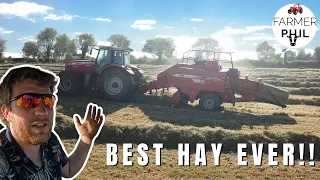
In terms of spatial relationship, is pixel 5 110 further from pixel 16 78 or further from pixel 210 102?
pixel 210 102

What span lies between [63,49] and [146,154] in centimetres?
6317

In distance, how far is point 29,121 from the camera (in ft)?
8.79

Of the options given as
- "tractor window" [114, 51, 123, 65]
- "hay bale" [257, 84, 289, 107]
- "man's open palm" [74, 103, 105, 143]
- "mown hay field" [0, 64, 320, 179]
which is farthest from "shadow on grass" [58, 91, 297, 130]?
"man's open palm" [74, 103, 105, 143]

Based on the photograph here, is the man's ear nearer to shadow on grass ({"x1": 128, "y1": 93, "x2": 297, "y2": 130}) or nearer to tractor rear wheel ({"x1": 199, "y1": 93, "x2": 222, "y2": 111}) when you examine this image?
shadow on grass ({"x1": 128, "y1": 93, "x2": 297, "y2": 130})

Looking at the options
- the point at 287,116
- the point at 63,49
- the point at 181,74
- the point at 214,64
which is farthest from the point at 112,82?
the point at 63,49

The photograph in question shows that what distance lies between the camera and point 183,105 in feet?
57.0

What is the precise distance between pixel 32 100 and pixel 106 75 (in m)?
14.0

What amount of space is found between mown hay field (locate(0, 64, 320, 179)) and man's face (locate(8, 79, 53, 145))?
17.0 ft

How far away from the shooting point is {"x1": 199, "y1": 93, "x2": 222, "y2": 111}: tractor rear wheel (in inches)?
649

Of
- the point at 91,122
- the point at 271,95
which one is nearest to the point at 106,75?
the point at 271,95

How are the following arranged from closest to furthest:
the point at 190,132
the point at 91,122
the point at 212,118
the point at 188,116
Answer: the point at 91,122, the point at 190,132, the point at 212,118, the point at 188,116

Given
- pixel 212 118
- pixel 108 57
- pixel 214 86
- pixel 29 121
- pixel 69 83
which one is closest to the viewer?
pixel 29 121

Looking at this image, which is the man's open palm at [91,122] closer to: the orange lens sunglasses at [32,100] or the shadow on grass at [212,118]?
the orange lens sunglasses at [32,100]

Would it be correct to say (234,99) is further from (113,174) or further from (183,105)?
(113,174)
